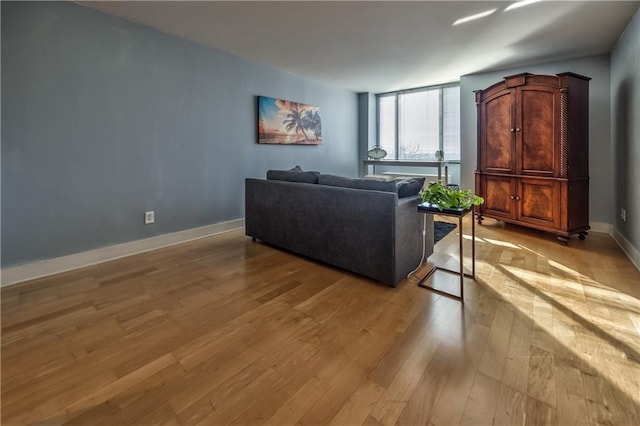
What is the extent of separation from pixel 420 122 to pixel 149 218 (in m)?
4.74

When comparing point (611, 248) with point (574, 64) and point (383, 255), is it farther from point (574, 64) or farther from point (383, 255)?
point (383, 255)

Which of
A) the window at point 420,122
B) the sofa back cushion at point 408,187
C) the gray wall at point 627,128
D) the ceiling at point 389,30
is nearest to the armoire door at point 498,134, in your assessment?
the ceiling at point 389,30

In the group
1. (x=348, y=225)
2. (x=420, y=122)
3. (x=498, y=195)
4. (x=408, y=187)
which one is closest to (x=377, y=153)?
(x=420, y=122)

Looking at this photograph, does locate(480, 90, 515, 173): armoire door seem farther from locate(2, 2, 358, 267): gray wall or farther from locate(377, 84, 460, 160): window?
locate(2, 2, 358, 267): gray wall

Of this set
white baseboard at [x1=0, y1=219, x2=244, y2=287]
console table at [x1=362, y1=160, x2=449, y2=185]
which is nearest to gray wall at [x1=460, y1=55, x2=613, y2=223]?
console table at [x1=362, y1=160, x2=449, y2=185]

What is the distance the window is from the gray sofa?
332 cm

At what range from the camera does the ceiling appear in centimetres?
267

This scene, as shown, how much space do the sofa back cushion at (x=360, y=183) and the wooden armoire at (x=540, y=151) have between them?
87.0 inches

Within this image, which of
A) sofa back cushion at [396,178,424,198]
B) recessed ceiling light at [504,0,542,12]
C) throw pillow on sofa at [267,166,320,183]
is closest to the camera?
sofa back cushion at [396,178,424,198]

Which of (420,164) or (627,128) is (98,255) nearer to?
(420,164)

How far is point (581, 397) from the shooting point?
1255 mm

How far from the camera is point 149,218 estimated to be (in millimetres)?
3273

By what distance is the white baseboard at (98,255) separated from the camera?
248 cm

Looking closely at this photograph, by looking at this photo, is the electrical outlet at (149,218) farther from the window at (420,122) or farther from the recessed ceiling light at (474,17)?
the window at (420,122)
